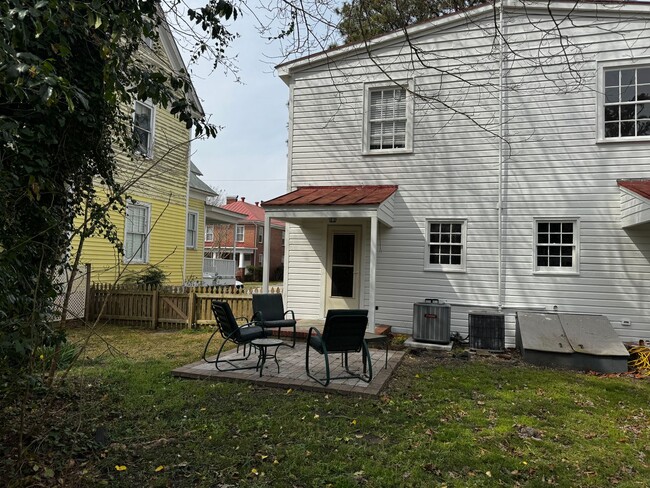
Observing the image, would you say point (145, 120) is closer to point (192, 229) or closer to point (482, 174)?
point (192, 229)

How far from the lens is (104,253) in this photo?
12.3 m

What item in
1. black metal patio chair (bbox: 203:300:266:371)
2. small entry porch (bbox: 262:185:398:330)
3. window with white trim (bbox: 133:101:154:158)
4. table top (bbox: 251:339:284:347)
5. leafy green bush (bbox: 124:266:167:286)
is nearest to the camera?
table top (bbox: 251:339:284:347)

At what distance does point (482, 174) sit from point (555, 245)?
2215mm

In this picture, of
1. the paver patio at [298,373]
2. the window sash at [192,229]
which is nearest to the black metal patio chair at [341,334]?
the paver patio at [298,373]

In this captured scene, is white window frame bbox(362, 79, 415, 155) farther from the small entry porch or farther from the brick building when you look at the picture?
the brick building

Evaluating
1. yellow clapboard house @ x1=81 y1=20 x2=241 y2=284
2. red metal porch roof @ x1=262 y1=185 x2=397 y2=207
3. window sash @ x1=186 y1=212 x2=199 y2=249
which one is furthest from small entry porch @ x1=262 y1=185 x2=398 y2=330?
window sash @ x1=186 y1=212 x2=199 y2=249

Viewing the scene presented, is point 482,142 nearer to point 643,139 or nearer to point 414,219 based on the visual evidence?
point 414,219

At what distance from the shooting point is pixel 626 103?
870 centimetres

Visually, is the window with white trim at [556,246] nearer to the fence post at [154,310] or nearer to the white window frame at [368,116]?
the white window frame at [368,116]

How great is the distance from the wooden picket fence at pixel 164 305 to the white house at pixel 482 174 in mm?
1469

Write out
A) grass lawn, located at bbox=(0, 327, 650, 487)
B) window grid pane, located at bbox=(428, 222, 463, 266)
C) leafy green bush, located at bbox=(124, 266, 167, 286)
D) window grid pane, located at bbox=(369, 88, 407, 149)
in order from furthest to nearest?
leafy green bush, located at bbox=(124, 266, 167, 286) < window grid pane, located at bbox=(369, 88, 407, 149) < window grid pane, located at bbox=(428, 222, 463, 266) < grass lawn, located at bbox=(0, 327, 650, 487)

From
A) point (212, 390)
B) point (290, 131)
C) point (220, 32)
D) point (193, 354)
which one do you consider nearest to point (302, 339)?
point (193, 354)

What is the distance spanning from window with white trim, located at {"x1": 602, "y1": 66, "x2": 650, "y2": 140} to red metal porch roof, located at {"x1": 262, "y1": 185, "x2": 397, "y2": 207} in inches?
188

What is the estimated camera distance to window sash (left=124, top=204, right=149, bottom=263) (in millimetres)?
13117
